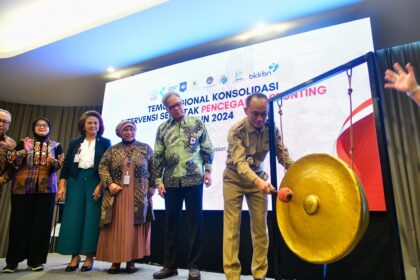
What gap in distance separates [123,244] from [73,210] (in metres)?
0.56

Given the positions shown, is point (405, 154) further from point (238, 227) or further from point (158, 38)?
point (158, 38)

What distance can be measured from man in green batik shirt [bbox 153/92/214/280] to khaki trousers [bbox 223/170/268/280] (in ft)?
1.03

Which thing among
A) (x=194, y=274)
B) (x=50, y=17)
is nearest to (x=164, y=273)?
(x=194, y=274)

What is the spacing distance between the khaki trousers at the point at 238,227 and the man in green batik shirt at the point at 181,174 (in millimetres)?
313

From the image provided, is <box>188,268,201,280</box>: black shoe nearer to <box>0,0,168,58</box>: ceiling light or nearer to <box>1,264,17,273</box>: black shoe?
<box>1,264,17,273</box>: black shoe

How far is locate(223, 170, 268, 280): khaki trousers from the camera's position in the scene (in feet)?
6.37

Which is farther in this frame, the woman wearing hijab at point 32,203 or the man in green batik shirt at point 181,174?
→ the woman wearing hijab at point 32,203

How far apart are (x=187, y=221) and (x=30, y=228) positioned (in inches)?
54.0

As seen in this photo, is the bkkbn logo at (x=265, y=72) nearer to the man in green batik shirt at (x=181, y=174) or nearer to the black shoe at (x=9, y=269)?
the man in green batik shirt at (x=181, y=174)

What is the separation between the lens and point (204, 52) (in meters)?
3.87

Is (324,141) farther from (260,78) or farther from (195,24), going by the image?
(195,24)

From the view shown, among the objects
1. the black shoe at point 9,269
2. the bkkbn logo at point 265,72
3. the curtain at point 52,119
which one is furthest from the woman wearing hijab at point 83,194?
the curtain at point 52,119

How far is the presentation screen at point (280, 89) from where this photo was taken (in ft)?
9.09

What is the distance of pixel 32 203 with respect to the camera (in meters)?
2.69
